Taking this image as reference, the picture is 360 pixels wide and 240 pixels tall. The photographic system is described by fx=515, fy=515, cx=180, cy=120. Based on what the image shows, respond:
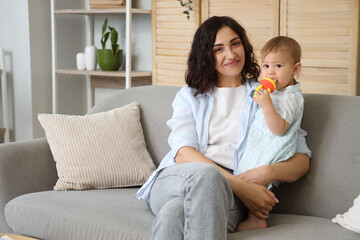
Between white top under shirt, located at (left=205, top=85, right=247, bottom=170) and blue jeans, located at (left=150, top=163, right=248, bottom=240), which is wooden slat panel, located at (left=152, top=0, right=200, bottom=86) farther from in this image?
blue jeans, located at (left=150, top=163, right=248, bottom=240)

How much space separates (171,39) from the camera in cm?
353

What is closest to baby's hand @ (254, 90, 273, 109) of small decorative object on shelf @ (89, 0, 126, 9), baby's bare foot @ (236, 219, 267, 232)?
baby's bare foot @ (236, 219, 267, 232)

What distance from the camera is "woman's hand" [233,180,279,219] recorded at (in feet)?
5.29

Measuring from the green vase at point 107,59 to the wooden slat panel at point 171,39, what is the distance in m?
0.34

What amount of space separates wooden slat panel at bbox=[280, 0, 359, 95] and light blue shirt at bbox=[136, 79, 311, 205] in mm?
1151

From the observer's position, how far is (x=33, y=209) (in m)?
1.88

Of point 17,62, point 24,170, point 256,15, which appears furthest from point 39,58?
point 24,170

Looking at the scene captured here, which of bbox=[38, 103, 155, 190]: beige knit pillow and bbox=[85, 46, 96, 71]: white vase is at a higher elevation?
bbox=[85, 46, 96, 71]: white vase

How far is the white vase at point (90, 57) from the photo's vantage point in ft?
12.6

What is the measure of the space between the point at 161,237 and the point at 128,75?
228cm

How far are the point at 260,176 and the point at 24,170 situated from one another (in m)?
0.96

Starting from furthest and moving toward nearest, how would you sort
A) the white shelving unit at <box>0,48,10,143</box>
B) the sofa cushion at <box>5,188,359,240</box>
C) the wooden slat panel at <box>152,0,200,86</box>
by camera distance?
1. the white shelving unit at <box>0,48,10,143</box>
2. the wooden slat panel at <box>152,0,200,86</box>
3. the sofa cushion at <box>5,188,359,240</box>

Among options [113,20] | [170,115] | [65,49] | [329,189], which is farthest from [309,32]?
[65,49]

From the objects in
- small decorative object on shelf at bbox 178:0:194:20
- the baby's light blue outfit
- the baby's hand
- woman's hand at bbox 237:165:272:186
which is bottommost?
woman's hand at bbox 237:165:272:186
